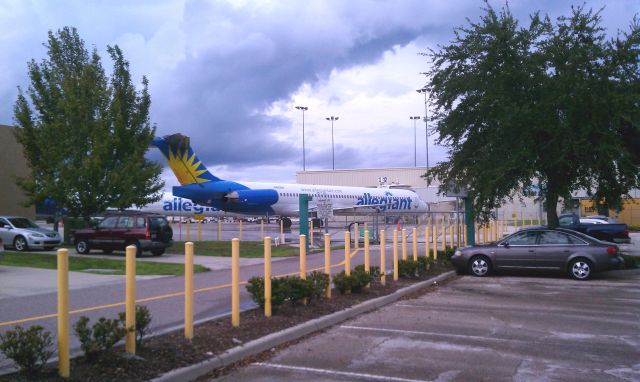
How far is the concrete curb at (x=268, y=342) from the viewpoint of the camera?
634 centimetres

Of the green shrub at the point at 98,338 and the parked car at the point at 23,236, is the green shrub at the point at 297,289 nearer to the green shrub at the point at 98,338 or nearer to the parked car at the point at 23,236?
the green shrub at the point at 98,338

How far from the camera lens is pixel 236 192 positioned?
42.4 meters

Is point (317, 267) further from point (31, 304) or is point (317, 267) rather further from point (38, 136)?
point (38, 136)

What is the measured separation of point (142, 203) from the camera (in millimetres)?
26609

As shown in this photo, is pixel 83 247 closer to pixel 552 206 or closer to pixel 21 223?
pixel 21 223

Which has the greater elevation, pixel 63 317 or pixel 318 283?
pixel 63 317

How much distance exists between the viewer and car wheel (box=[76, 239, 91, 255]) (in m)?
24.0

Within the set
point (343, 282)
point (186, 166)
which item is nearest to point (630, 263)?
point (343, 282)

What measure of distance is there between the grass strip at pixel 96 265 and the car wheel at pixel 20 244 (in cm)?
277

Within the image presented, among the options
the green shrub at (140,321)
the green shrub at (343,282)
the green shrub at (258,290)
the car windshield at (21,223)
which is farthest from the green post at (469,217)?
the car windshield at (21,223)

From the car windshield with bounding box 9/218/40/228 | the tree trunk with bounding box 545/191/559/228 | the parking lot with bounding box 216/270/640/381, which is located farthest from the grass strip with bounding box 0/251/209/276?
the tree trunk with bounding box 545/191/559/228

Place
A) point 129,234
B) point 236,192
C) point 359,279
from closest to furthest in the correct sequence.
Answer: point 359,279
point 129,234
point 236,192

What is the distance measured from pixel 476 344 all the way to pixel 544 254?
9219mm

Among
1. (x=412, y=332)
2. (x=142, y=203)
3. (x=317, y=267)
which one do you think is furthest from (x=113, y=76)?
(x=412, y=332)
